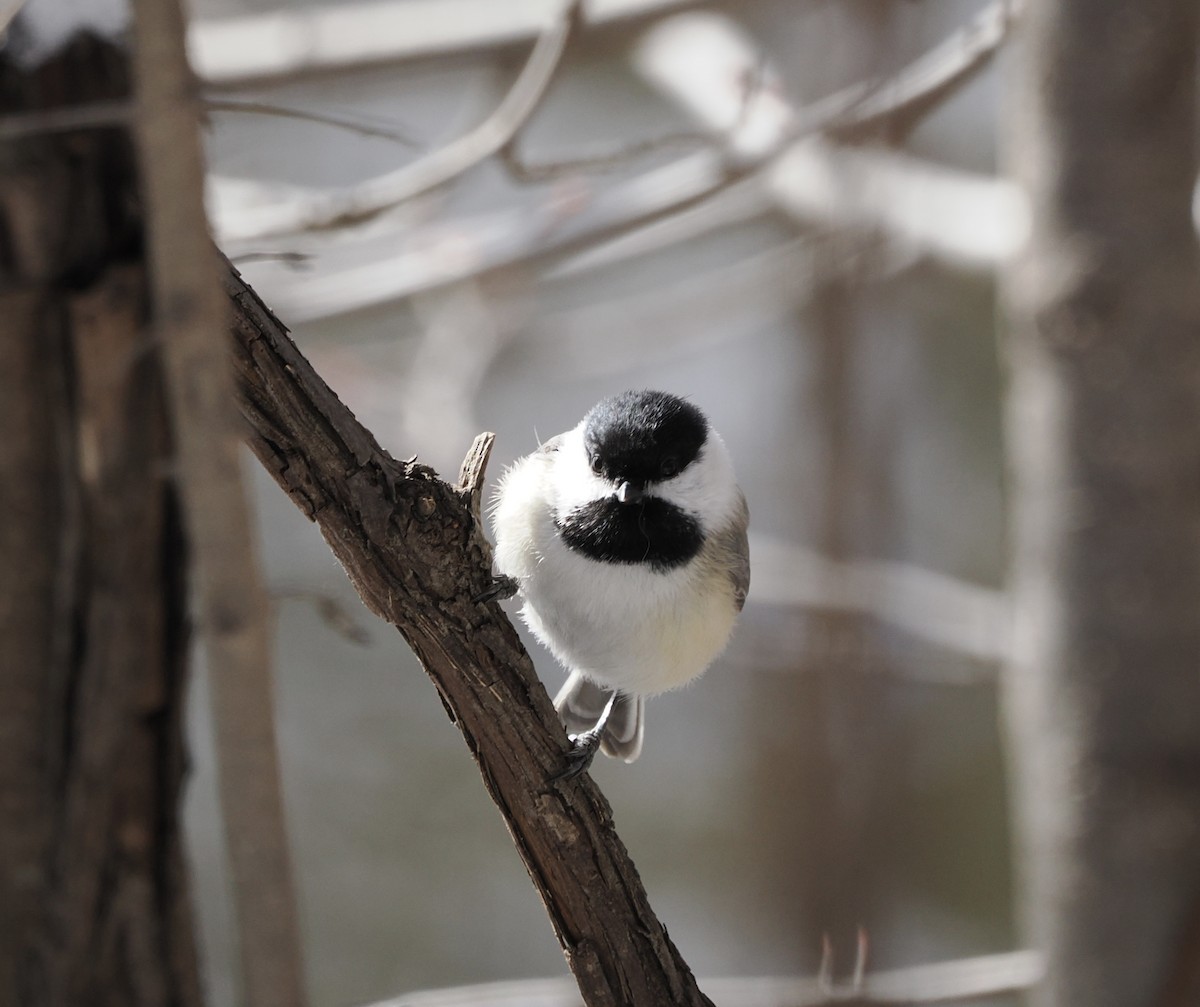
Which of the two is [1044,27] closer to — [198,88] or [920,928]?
[198,88]

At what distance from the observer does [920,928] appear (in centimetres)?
446

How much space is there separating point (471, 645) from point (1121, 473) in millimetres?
1270

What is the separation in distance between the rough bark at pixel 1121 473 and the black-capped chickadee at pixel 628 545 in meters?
0.62

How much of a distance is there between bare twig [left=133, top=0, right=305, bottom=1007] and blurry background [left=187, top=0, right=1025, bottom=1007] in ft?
0.93

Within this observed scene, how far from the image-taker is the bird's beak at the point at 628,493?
183 centimetres

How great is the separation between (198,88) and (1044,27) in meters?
1.70

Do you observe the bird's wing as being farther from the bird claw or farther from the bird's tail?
the bird claw

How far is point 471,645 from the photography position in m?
1.34

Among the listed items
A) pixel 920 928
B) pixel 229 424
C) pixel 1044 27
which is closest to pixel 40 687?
pixel 229 424

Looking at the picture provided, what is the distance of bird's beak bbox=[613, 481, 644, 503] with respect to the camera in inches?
72.2

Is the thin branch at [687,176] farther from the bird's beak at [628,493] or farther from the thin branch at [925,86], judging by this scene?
the bird's beak at [628,493]

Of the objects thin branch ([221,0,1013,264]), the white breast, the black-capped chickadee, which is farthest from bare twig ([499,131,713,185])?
the white breast

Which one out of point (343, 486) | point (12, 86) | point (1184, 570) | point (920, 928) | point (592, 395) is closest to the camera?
point (343, 486)

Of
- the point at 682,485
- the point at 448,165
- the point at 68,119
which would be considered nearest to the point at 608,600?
the point at 682,485
